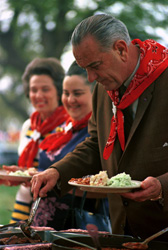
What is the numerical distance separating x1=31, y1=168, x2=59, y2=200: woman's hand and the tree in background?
8484 millimetres

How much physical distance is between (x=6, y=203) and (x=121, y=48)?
7974mm

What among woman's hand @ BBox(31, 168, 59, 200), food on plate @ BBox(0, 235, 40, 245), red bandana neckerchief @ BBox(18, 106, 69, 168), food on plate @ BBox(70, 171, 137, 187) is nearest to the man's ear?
food on plate @ BBox(70, 171, 137, 187)

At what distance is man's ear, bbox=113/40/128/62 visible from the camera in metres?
2.13

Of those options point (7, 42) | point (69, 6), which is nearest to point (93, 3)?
point (69, 6)

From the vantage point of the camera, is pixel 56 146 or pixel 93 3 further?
pixel 93 3

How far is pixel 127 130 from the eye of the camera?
2311mm

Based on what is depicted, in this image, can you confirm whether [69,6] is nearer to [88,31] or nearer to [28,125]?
[28,125]

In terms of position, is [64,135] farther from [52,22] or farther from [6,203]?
[52,22]

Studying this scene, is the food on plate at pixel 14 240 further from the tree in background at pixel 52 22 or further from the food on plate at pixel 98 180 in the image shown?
the tree in background at pixel 52 22

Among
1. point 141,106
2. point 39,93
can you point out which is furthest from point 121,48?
point 39,93

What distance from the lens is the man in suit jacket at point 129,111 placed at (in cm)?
211

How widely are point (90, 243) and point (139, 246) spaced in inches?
Answer: 9.4

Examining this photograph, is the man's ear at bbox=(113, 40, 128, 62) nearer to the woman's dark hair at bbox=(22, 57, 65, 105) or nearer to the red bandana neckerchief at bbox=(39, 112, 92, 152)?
the red bandana neckerchief at bbox=(39, 112, 92, 152)

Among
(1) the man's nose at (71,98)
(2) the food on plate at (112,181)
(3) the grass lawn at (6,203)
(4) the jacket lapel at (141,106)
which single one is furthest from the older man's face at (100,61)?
(3) the grass lawn at (6,203)
